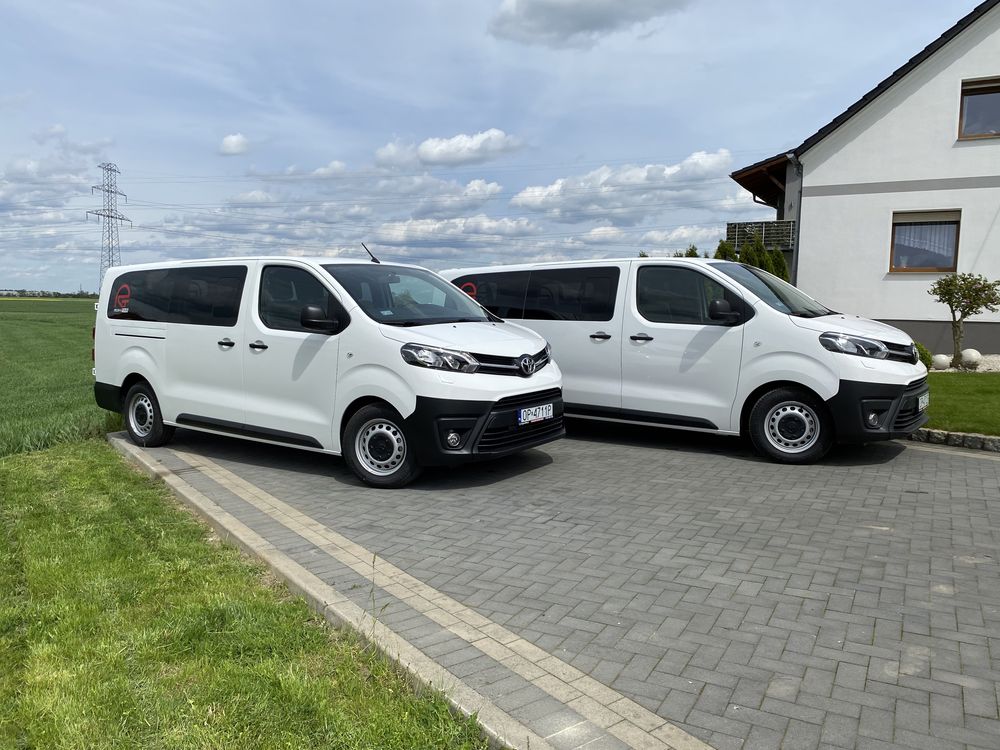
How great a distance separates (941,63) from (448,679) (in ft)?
64.2

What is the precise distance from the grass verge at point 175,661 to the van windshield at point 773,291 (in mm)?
5498

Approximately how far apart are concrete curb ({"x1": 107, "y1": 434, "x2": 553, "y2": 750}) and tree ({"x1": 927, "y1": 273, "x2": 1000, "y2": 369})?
15044mm

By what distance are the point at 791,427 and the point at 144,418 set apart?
6.77 m

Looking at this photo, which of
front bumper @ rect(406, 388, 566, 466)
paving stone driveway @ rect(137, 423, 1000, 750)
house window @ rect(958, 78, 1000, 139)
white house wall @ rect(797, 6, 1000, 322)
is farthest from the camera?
house window @ rect(958, 78, 1000, 139)

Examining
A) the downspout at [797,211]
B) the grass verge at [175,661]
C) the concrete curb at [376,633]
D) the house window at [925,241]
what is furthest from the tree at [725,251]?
the grass verge at [175,661]

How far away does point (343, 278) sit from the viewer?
7.16 metres

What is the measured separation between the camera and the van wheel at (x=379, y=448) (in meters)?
6.65

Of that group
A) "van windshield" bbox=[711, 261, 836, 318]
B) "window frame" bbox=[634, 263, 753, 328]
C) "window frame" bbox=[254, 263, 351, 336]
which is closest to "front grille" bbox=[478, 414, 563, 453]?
"window frame" bbox=[254, 263, 351, 336]

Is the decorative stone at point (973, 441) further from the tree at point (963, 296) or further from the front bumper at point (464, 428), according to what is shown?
the tree at point (963, 296)

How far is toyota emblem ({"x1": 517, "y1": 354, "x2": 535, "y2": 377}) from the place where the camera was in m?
6.86

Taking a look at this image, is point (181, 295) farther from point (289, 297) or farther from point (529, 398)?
point (529, 398)

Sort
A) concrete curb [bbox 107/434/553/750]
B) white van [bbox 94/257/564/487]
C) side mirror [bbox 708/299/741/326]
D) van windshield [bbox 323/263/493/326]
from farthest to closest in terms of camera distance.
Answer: side mirror [bbox 708/299/741/326]
van windshield [bbox 323/263/493/326]
white van [bbox 94/257/564/487]
concrete curb [bbox 107/434/553/750]

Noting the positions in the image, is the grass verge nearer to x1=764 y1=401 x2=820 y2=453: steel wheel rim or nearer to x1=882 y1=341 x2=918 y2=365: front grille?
x1=764 y1=401 x2=820 y2=453: steel wheel rim

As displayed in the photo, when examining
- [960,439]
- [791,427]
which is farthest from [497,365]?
[960,439]
